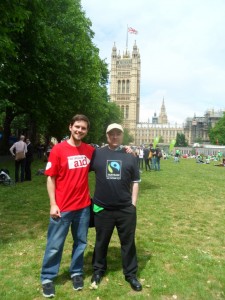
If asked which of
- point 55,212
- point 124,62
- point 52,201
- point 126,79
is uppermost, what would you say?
point 124,62

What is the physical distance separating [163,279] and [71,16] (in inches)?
910

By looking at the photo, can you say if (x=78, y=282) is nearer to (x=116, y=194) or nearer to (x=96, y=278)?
(x=96, y=278)

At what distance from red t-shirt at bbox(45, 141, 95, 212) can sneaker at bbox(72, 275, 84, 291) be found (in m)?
1.06

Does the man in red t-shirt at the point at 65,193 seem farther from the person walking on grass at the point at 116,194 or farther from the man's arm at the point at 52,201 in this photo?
the person walking on grass at the point at 116,194

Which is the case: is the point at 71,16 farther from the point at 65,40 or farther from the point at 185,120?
the point at 185,120

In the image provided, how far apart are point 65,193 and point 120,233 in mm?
1047

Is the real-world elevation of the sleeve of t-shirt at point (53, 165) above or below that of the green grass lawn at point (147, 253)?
above

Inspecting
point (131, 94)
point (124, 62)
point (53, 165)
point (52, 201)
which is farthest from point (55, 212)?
point (124, 62)

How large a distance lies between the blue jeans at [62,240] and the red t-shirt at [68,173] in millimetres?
150

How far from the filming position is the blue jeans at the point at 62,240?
14.5 feet

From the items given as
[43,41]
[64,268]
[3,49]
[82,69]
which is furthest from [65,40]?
[64,268]

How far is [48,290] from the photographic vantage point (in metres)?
4.38

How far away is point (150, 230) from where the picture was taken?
7.61 meters

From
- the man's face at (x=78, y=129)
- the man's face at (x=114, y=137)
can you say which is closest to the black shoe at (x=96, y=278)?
the man's face at (x=114, y=137)
